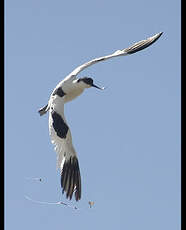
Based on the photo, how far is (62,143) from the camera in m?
16.7

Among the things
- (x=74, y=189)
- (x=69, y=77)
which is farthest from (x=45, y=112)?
(x=74, y=189)

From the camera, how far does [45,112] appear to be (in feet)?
58.2

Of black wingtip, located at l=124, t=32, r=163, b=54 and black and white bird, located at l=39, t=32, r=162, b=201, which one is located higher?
black wingtip, located at l=124, t=32, r=163, b=54

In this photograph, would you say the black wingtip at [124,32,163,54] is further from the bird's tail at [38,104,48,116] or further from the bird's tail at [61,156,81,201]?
the bird's tail at [61,156,81,201]

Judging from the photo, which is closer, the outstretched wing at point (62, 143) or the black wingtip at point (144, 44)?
the outstretched wing at point (62, 143)

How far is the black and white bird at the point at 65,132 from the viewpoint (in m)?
16.6

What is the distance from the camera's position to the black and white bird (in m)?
16.6

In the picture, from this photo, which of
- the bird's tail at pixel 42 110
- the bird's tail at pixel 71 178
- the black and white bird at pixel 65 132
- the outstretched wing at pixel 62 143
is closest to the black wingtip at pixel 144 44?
the black and white bird at pixel 65 132

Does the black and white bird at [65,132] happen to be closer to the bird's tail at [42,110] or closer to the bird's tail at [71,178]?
the bird's tail at [71,178]

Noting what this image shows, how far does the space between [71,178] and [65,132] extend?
0.96 metres

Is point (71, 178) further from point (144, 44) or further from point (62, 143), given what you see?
point (144, 44)

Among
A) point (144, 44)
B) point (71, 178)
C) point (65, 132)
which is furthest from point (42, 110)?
point (144, 44)

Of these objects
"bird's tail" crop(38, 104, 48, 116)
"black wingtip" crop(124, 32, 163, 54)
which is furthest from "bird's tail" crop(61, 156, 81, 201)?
"black wingtip" crop(124, 32, 163, 54)
